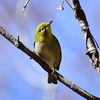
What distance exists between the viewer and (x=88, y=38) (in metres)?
1.21

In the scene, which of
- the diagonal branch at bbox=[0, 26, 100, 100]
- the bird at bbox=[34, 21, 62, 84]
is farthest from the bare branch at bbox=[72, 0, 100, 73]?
the bird at bbox=[34, 21, 62, 84]

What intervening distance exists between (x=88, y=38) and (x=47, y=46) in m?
1.69

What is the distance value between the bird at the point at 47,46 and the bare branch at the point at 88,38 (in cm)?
161

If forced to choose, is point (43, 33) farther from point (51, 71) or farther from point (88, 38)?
point (88, 38)

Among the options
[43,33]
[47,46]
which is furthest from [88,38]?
[43,33]

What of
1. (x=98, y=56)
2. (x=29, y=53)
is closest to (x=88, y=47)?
(x=98, y=56)

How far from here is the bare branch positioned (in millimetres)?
1137

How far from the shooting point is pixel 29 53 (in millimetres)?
1390

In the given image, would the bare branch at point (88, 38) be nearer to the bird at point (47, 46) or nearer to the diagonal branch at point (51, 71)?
the diagonal branch at point (51, 71)

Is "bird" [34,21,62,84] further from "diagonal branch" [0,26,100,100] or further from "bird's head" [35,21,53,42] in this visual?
"diagonal branch" [0,26,100,100]

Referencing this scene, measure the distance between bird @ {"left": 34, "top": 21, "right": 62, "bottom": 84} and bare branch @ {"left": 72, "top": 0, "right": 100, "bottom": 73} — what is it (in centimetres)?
161

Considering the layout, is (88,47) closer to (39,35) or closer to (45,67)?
(45,67)

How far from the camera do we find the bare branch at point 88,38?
3.73ft

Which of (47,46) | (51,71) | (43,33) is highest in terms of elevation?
(43,33)
